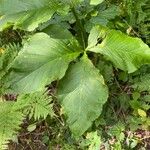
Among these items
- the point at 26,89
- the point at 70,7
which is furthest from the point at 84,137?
the point at 70,7

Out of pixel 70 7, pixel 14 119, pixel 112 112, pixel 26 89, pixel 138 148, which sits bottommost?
pixel 138 148

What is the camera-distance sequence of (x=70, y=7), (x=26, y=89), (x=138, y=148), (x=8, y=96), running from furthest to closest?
(x=8, y=96)
(x=138, y=148)
(x=70, y=7)
(x=26, y=89)

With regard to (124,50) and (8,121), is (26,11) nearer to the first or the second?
(124,50)

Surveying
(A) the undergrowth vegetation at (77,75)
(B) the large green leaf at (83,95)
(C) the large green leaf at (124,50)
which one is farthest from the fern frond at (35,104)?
(C) the large green leaf at (124,50)

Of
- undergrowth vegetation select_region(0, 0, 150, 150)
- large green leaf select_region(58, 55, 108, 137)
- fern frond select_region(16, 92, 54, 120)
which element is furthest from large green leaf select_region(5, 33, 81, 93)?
fern frond select_region(16, 92, 54, 120)

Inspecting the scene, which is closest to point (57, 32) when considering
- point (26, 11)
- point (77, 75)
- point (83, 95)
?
point (26, 11)

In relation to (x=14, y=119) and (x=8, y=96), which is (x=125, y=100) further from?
(x=8, y=96)
